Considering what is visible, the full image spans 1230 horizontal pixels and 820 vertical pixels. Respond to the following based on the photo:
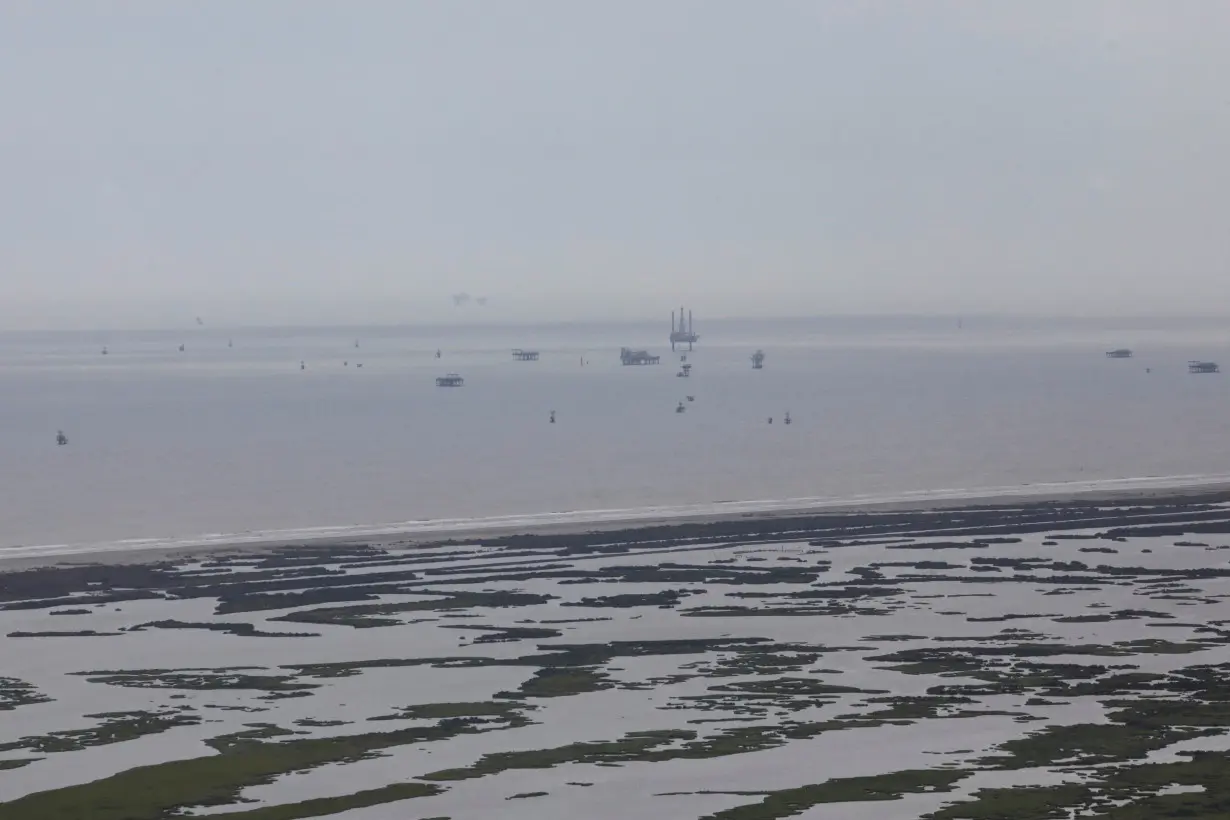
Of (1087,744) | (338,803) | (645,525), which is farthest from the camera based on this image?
(645,525)

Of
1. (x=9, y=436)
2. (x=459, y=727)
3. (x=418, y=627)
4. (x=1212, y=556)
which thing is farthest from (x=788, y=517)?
(x=9, y=436)

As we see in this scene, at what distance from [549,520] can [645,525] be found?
3436 millimetres

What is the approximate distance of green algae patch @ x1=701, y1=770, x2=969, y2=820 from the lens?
695 inches

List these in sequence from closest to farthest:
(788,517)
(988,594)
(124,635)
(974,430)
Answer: (124,635), (988,594), (788,517), (974,430)

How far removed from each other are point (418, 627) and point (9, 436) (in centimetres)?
9569

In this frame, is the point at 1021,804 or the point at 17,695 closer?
the point at 1021,804

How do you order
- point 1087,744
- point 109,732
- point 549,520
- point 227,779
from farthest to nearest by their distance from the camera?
point 549,520 < point 109,732 < point 1087,744 < point 227,779

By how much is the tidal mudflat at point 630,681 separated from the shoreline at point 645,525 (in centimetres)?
117

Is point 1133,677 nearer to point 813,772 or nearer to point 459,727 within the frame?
point 813,772

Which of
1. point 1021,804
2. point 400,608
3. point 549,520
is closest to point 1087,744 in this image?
point 1021,804

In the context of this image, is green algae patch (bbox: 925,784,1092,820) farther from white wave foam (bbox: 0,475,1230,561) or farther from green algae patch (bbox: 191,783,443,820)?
white wave foam (bbox: 0,475,1230,561)

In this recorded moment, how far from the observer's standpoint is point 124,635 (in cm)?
2817

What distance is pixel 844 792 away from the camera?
1836 centimetres

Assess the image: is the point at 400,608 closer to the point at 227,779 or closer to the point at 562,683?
the point at 562,683
